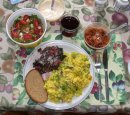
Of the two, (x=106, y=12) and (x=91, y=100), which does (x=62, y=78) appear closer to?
(x=91, y=100)

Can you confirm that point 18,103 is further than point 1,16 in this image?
No

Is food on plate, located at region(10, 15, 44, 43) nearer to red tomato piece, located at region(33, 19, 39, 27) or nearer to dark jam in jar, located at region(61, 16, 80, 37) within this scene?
red tomato piece, located at region(33, 19, 39, 27)

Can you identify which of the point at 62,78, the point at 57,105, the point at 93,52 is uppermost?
the point at 93,52

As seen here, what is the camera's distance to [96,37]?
1334 mm

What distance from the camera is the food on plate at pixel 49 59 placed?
1.26 meters

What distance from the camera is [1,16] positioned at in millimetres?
1404

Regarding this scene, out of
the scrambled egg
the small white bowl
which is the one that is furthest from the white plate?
the small white bowl

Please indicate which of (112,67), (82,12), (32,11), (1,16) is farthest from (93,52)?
(1,16)

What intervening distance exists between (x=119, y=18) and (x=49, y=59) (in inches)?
17.0

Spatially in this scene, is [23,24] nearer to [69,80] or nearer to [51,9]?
[51,9]

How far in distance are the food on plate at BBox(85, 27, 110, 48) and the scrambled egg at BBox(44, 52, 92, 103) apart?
0.09 meters

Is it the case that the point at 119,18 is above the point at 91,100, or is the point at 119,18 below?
above

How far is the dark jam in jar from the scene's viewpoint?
4.34 feet

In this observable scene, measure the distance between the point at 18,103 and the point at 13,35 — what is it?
318 millimetres
